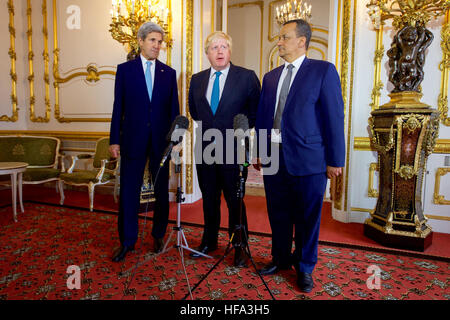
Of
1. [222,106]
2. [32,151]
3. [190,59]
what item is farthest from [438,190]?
[32,151]

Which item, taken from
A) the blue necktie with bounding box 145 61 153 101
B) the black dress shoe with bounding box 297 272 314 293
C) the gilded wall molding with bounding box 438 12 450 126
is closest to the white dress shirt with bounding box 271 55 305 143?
the black dress shoe with bounding box 297 272 314 293

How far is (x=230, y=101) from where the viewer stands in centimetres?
223

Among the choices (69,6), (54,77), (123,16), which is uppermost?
(69,6)

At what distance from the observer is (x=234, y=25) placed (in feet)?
25.3

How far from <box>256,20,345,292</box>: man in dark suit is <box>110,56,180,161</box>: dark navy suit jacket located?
797mm

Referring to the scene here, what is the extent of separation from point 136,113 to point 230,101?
719 mm

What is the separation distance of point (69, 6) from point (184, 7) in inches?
80.4

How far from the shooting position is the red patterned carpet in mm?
1928

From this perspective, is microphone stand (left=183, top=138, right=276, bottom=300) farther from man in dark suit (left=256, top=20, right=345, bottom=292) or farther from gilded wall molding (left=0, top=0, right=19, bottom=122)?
gilded wall molding (left=0, top=0, right=19, bottom=122)

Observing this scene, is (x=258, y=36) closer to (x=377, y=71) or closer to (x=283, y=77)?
(x=377, y=71)

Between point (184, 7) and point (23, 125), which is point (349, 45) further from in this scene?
point (23, 125)
